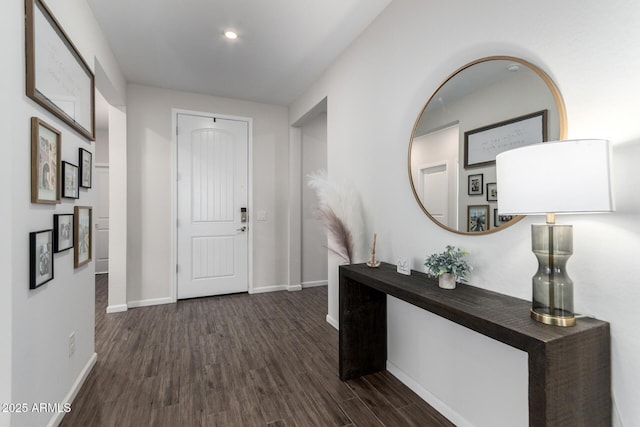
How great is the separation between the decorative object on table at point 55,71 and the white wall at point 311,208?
271cm

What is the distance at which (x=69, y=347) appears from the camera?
5.88 feet

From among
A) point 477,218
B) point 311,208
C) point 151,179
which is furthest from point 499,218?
point 151,179

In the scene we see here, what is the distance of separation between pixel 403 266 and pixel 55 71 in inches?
88.4

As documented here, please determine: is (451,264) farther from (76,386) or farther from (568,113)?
(76,386)

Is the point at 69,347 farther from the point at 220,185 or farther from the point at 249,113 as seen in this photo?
the point at 249,113

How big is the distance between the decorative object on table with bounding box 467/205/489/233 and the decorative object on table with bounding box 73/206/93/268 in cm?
234

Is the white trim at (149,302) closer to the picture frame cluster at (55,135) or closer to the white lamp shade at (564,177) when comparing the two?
the picture frame cluster at (55,135)

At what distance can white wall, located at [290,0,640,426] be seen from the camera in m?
1.00

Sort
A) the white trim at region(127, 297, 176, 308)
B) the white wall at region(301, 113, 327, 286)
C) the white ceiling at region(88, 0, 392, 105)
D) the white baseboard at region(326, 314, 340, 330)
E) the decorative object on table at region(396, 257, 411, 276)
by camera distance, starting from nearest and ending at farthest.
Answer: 1. the decorative object on table at region(396, 257, 411, 276)
2. the white ceiling at region(88, 0, 392, 105)
3. the white baseboard at region(326, 314, 340, 330)
4. the white trim at region(127, 297, 176, 308)
5. the white wall at region(301, 113, 327, 286)

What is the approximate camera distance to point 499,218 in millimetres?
1388

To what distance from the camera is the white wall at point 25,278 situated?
1.17m

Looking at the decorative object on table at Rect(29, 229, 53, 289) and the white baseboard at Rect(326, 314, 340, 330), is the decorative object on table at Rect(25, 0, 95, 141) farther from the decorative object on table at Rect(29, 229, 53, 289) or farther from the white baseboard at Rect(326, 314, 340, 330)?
the white baseboard at Rect(326, 314, 340, 330)

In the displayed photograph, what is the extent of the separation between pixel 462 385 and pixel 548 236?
3.27ft

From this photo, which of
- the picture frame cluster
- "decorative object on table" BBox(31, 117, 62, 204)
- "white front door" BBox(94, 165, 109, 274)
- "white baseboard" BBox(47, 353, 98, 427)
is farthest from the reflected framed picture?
"white front door" BBox(94, 165, 109, 274)
